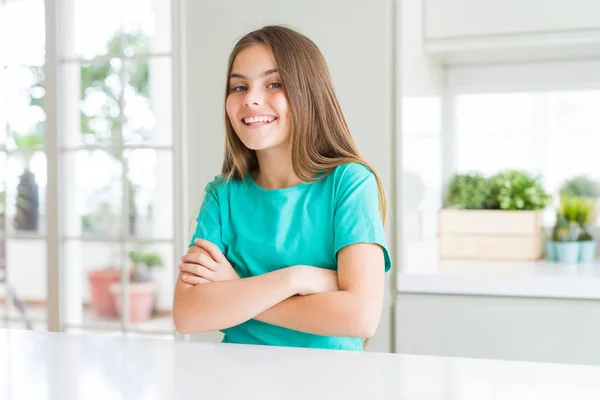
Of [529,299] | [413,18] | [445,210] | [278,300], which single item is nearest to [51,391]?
[278,300]

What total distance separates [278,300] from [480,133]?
66.0 inches

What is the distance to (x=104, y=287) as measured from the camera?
372cm

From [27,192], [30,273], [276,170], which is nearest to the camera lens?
[276,170]

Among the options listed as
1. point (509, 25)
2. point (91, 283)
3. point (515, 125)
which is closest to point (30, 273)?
point (91, 283)

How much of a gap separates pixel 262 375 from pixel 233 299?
386mm

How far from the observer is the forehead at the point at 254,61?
1265 millimetres

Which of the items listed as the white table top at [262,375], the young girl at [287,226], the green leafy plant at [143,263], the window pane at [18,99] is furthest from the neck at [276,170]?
the green leafy plant at [143,263]

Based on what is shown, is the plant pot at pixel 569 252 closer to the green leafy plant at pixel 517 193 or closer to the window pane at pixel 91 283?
the green leafy plant at pixel 517 193

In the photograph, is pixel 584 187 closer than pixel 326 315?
No

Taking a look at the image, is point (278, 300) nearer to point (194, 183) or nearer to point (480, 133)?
point (194, 183)

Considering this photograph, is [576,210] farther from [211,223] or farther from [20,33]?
[20,33]

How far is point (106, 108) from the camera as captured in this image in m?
2.82

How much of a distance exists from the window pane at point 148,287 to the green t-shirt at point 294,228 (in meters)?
2.03

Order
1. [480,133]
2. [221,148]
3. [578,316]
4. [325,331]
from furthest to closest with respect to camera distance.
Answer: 1. [480,133]
2. [221,148]
3. [578,316]
4. [325,331]
